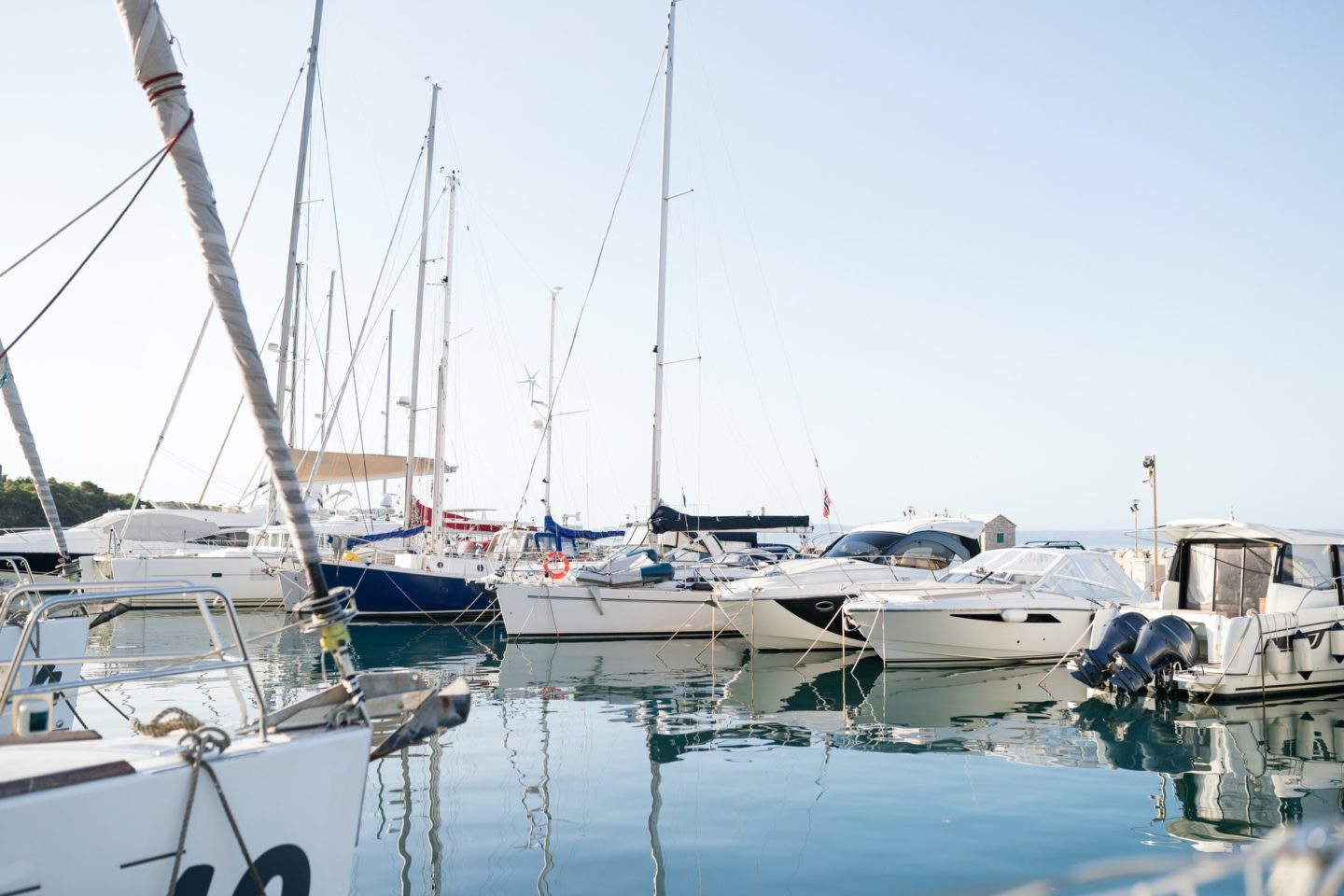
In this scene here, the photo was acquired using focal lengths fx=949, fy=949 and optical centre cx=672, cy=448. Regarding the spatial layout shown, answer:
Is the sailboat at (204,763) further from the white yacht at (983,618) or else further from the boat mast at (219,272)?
the white yacht at (983,618)

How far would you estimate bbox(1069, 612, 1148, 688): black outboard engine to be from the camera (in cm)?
1441

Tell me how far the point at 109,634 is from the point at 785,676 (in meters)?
16.1

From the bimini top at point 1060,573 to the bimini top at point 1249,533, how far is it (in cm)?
288

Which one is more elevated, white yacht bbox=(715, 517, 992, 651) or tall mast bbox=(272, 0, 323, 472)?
tall mast bbox=(272, 0, 323, 472)

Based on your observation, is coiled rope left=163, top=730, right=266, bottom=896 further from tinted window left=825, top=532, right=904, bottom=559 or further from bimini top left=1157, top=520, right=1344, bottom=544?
tinted window left=825, top=532, right=904, bottom=559

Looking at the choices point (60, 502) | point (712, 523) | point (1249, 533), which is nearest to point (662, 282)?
point (712, 523)

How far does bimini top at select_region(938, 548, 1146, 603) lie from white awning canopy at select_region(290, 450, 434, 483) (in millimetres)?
19361

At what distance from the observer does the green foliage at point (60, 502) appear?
48438mm

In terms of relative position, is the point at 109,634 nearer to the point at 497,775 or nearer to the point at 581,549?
the point at 581,549

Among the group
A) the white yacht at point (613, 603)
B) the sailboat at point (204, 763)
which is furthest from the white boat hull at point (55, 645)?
the white yacht at point (613, 603)

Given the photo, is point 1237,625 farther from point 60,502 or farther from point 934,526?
point 60,502

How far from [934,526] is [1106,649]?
36.4ft

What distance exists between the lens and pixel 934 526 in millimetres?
25594

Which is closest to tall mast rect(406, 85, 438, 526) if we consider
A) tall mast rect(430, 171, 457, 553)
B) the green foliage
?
tall mast rect(430, 171, 457, 553)
